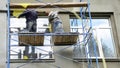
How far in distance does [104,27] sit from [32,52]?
2.61 metres

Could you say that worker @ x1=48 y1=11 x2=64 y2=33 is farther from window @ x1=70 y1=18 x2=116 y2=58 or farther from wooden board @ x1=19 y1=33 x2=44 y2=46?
window @ x1=70 y1=18 x2=116 y2=58

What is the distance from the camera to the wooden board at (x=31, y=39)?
941 cm

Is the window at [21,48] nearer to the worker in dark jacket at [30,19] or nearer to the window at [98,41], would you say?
the worker in dark jacket at [30,19]

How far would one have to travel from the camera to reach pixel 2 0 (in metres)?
11.2

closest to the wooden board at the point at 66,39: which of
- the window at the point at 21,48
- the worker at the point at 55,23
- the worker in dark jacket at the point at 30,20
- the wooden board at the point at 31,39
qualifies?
the worker at the point at 55,23

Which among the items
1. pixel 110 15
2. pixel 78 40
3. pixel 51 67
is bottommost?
pixel 51 67

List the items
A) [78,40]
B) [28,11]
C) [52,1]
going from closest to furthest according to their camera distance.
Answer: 1. [28,11]
2. [78,40]
3. [52,1]

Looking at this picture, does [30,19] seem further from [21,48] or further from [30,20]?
[21,48]

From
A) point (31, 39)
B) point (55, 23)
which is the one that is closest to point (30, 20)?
point (31, 39)

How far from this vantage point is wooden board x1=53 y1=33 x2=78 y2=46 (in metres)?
9.70

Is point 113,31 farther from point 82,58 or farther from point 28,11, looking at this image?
point 28,11

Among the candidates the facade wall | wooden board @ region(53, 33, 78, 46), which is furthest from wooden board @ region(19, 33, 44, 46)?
the facade wall

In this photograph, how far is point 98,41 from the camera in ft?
33.6

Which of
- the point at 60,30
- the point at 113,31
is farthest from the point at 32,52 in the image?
the point at 113,31
